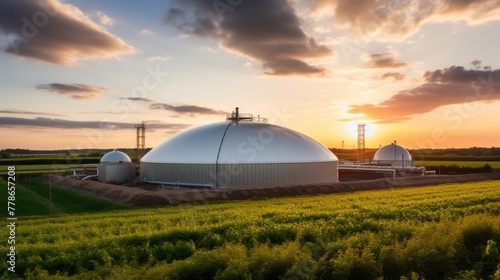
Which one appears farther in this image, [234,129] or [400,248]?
[234,129]

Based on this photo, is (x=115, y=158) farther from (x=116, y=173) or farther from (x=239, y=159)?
(x=239, y=159)

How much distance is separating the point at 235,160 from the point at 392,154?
181ft

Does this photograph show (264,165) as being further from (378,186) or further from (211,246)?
(211,246)

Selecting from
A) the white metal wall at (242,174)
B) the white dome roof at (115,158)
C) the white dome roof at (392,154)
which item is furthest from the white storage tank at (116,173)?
the white dome roof at (392,154)

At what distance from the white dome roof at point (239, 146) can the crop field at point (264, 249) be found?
25.3 metres

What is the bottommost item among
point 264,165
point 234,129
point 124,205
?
point 124,205

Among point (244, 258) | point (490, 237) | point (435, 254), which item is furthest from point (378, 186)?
point (244, 258)

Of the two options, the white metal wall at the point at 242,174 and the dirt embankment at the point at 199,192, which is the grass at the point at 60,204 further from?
the white metal wall at the point at 242,174

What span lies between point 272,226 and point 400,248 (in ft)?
22.8

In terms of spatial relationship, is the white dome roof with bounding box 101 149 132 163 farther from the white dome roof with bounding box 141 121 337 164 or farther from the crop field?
the crop field

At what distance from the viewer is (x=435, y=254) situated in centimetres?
1619

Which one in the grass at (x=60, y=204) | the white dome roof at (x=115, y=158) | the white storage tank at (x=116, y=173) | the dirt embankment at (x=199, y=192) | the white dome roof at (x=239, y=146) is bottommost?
the grass at (x=60, y=204)

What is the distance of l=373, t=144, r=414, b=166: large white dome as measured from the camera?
91688mm

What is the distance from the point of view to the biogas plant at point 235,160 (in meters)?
49.4
